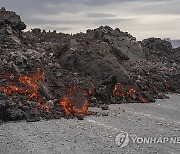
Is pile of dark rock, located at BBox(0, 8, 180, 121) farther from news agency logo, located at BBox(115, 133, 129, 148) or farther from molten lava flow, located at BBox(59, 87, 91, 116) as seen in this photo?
news agency logo, located at BBox(115, 133, 129, 148)

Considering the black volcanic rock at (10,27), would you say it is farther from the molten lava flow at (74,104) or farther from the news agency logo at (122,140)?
the news agency logo at (122,140)

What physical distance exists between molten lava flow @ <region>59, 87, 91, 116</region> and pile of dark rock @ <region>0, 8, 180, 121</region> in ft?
0.93

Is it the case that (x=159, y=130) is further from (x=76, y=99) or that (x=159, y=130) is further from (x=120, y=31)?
(x=120, y=31)

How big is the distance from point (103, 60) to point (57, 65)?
9.10 ft

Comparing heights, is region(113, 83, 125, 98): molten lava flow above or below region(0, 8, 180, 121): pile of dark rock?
below

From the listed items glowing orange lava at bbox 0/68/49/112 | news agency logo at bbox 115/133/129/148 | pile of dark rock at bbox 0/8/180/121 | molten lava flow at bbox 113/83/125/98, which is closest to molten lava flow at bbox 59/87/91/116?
pile of dark rock at bbox 0/8/180/121

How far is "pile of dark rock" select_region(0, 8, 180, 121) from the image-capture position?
14.0m
